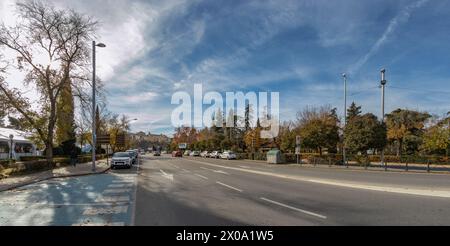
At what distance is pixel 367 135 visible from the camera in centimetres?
3497

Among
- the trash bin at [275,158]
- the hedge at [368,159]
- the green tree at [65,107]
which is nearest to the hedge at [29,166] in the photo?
the green tree at [65,107]

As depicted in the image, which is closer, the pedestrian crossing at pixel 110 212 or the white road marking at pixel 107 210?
the pedestrian crossing at pixel 110 212

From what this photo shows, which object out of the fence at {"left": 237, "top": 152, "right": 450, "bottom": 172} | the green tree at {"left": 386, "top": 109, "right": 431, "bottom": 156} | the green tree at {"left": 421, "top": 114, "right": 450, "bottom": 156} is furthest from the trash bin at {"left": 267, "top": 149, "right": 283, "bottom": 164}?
the green tree at {"left": 386, "top": 109, "right": 431, "bottom": 156}

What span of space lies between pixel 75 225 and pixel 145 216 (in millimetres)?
1753

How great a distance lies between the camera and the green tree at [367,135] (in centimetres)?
3478

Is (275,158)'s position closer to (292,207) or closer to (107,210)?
(292,207)

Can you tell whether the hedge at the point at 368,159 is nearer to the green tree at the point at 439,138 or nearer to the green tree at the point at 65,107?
the green tree at the point at 439,138

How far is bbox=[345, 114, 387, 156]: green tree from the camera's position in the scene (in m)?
34.8

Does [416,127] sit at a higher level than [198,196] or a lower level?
higher
